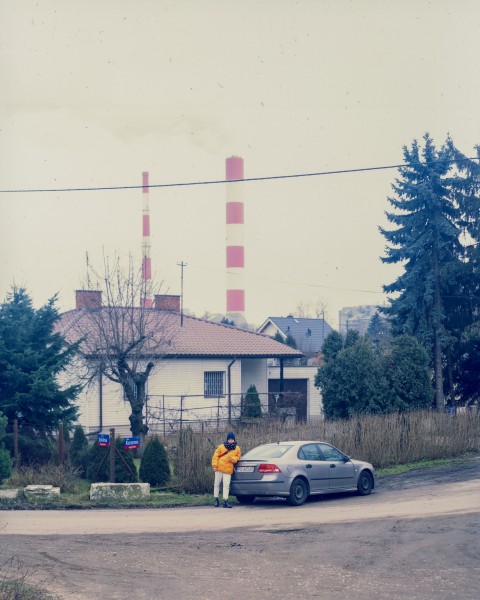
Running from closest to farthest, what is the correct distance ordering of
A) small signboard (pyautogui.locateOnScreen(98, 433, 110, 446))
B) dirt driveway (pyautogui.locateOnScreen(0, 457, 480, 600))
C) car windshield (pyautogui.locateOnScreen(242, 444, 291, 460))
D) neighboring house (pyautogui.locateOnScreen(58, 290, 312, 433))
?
dirt driveway (pyautogui.locateOnScreen(0, 457, 480, 600)) < car windshield (pyautogui.locateOnScreen(242, 444, 291, 460)) < small signboard (pyautogui.locateOnScreen(98, 433, 110, 446)) < neighboring house (pyautogui.locateOnScreen(58, 290, 312, 433))

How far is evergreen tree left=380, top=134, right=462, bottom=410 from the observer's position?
1629 inches

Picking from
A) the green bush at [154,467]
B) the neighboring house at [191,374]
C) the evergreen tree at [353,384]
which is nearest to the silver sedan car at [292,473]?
the green bush at [154,467]

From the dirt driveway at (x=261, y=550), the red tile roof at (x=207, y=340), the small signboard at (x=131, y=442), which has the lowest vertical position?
the dirt driveway at (x=261, y=550)

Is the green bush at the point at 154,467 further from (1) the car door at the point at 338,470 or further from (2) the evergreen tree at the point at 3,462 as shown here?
(1) the car door at the point at 338,470

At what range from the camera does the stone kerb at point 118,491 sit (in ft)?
68.2

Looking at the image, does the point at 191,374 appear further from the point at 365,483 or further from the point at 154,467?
the point at 365,483

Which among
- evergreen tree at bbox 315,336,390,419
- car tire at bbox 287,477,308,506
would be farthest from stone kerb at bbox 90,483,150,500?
evergreen tree at bbox 315,336,390,419

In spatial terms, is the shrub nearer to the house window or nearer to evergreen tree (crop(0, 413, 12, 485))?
evergreen tree (crop(0, 413, 12, 485))

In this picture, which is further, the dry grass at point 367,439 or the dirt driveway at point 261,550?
the dry grass at point 367,439

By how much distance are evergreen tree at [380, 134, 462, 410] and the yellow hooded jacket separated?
22682mm

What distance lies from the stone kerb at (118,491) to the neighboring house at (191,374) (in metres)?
14.6

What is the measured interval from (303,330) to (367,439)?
58.9 m

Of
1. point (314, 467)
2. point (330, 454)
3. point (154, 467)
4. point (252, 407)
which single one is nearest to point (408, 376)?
point (252, 407)

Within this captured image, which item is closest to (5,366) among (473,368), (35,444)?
(35,444)
